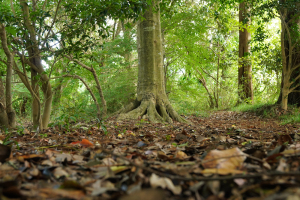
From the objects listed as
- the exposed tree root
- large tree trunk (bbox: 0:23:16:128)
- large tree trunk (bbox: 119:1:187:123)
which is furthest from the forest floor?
large tree trunk (bbox: 119:1:187:123)

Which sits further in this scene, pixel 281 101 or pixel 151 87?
pixel 281 101

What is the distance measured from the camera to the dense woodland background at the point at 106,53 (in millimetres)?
2883

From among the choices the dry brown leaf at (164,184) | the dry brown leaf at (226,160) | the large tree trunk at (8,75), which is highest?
the large tree trunk at (8,75)

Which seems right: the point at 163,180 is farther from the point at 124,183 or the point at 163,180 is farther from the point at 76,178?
the point at 76,178

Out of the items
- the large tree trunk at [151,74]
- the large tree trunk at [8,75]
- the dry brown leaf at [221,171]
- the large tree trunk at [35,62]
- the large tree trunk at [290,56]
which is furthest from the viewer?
the large tree trunk at [290,56]

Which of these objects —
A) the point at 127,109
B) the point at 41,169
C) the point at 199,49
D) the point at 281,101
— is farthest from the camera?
the point at 199,49

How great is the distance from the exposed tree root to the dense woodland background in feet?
1.81

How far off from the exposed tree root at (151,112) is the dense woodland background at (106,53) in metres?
0.55

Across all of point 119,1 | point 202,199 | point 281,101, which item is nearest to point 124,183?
point 202,199

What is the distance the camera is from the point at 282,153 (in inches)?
48.4

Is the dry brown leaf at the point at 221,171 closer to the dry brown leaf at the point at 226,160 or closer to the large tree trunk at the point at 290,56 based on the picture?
the dry brown leaf at the point at 226,160

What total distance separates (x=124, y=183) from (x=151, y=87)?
177 inches

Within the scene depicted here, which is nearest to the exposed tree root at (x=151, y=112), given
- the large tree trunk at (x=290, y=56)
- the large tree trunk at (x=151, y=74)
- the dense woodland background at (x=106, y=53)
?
the large tree trunk at (x=151, y=74)

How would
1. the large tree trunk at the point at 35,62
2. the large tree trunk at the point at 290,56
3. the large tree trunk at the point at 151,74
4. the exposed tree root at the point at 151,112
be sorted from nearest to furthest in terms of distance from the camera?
the large tree trunk at the point at 35,62 < the exposed tree root at the point at 151,112 < the large tree trunk at the point at 151,74 < the large tree trunk at the point at 290,56
